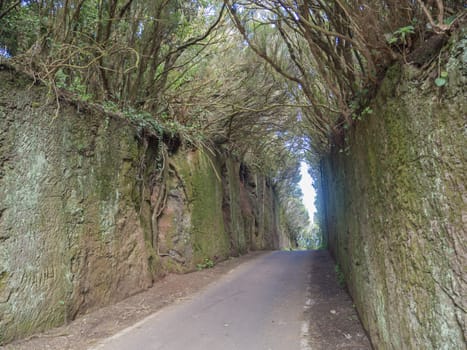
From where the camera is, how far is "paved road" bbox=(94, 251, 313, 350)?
11.9ft

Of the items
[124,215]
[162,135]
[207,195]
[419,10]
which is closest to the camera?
[419,10]

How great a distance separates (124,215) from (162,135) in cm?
260

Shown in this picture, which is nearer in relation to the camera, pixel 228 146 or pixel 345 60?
pixel 345 60

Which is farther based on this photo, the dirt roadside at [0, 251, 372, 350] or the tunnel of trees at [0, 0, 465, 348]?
the dirt roadside at [0, 251, 372, 350]

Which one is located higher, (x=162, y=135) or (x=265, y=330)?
(x=162, y=135)

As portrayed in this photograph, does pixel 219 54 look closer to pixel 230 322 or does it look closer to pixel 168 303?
pixel 168 303

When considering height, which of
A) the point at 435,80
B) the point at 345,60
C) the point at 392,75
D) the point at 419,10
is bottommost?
the point at 435,80

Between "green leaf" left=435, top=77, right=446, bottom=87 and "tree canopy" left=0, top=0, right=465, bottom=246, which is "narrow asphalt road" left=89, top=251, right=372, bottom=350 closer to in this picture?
"tree canopy" left=0, top=0, right=465, bottom=246

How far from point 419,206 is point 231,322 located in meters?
3.23

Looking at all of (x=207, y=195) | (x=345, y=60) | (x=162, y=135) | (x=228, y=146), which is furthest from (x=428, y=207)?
(x=228, y=146)

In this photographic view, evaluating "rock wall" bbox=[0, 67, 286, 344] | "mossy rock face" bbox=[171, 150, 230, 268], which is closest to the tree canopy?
"rock wall" bbox=[0, 67, 286, 344]

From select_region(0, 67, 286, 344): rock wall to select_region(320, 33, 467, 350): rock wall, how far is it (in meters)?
4.04

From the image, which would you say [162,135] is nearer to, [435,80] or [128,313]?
[128,313]

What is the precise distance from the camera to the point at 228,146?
39.9 ft
